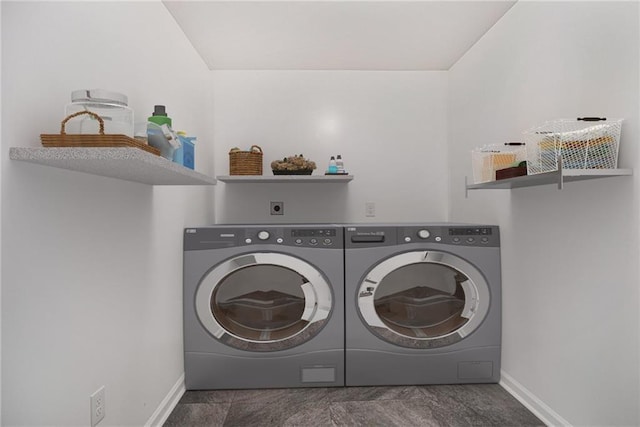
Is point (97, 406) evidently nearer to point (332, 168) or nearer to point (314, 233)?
point (314, 233)

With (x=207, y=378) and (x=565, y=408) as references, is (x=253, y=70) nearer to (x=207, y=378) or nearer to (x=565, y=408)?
(x=207, y=378)

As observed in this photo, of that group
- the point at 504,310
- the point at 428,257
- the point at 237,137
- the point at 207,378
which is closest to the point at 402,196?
the point at 428,257

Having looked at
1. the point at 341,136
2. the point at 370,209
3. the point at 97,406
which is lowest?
the point at 97,406

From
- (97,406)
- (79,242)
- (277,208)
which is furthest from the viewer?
(277,208)

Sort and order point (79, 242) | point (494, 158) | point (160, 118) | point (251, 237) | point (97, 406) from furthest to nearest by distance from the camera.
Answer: point (251, 237) < point (494, 158) < point (160, 118) < point (97, 406) < point (79, 242)

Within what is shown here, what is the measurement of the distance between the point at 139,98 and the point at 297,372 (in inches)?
64.1

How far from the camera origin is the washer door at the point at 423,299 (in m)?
2.22

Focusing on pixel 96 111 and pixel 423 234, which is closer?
pixel 96 111

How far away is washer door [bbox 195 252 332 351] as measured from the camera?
2186mm

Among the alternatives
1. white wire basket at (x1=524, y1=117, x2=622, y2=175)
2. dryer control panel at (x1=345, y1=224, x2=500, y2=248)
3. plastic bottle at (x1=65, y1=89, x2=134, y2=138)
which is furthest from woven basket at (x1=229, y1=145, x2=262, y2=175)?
white wire basket at (x1=524, y1=117, x2=622, y2=175)

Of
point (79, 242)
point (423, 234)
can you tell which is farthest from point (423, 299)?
point (79, 242)

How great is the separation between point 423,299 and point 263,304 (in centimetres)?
93

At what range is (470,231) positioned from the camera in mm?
2221

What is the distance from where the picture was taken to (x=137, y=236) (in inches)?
63.3
